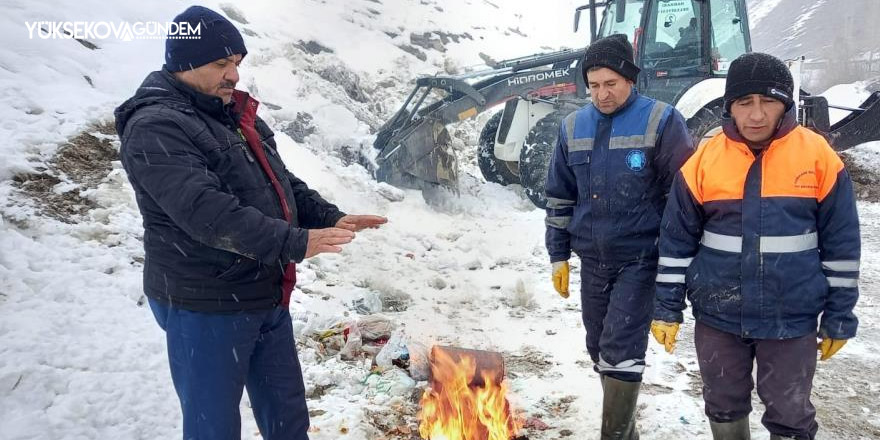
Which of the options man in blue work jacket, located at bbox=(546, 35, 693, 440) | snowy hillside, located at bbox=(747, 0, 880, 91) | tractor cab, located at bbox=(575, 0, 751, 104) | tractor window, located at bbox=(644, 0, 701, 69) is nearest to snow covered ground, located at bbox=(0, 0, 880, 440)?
man in blue work jacket, located at bbox=(546, 35, 693, 440)

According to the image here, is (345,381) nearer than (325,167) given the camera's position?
Yes

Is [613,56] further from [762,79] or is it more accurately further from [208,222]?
[208,222]

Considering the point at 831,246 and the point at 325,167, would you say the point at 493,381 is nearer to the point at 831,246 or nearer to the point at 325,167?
the point at 831,246

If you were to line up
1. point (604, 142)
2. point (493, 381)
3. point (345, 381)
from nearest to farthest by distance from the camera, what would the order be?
point (604, 142)
point (493, 381)
point (345, 381)

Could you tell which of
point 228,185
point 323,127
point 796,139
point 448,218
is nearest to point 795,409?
point 796,139

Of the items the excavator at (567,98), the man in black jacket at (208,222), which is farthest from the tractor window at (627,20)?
the man in black jacket at (208,222)

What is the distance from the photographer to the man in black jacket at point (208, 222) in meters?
2.00

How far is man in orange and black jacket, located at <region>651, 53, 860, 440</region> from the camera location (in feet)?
7.38

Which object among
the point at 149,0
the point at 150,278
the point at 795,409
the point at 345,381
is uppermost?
the point at 149,0

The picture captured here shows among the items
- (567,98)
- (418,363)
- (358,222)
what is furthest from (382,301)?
(567,98)

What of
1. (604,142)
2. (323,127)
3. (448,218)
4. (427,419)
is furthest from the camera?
(323,127)

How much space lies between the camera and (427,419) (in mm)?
3410

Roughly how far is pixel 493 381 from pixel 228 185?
219cm

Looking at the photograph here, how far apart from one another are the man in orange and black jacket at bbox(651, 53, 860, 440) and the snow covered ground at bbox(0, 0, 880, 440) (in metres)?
1.17
